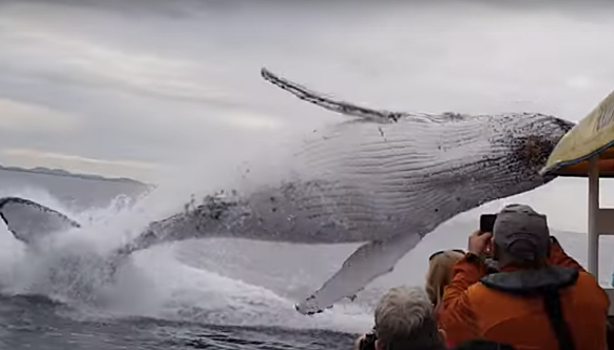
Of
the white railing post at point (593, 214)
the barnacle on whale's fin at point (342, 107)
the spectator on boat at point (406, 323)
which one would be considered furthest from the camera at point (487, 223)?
the barnacle on whale's fin at point (342, 107)

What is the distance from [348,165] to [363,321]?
5.15 feet

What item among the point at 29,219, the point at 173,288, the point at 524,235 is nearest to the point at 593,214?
the point at 524,235

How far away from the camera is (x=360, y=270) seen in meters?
9.92

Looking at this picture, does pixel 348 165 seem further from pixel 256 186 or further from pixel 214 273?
pixel 214 273

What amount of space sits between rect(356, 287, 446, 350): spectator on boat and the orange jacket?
1.18ft

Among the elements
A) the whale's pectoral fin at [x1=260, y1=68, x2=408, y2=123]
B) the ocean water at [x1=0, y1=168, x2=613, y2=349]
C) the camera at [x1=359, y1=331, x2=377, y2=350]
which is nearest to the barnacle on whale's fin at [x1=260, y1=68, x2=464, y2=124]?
the whale's pectoral fin at [x1=260, y1=68, x2=408, y2=123]

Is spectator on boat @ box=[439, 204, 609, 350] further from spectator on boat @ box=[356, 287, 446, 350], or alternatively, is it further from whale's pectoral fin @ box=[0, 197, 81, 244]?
whale's pectoral fin @ box=[0, 197, 81, 244]

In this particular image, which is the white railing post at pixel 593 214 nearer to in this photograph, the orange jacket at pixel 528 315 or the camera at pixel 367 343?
the orange jacket at pixel 528 315

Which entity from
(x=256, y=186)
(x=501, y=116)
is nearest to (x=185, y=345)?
(x=256, y=186)

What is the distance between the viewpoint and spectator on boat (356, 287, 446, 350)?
8.45 feet

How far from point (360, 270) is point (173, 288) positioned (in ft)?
7.00

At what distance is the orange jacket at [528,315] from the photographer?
294cm

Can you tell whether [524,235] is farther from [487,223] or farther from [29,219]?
[29,219]

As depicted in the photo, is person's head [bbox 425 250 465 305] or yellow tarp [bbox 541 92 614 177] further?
yellow tarp [bbox 541 92 614 177]
